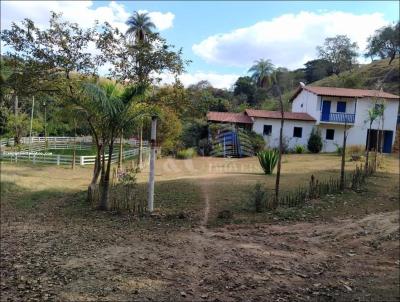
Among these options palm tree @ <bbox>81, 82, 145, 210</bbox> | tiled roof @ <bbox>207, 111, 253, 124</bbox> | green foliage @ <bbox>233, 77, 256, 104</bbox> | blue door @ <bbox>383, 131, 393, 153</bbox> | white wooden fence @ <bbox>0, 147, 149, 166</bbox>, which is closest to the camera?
palm tree @ <bbox>81, 82, 145, 210</bbox>

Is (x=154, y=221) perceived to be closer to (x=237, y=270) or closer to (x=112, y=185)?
(x=237, y=270)

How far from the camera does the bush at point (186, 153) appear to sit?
1056 inches

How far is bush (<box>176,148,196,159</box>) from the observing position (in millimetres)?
26819

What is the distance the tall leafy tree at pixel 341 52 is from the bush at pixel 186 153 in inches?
1392

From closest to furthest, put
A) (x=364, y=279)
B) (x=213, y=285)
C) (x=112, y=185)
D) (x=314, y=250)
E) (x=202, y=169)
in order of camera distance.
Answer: (x=213, y=285)
(x=364, y=279)
(x=314, y=250)
(x=112, y=185)
(x=202, y=169)

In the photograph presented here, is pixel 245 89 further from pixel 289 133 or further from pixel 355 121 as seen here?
pixel 355 121

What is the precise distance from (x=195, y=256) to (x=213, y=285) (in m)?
1.18

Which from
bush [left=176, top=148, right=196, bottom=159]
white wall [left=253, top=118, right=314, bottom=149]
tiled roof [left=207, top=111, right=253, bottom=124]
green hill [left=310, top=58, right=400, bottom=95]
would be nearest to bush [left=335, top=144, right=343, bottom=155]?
white wall [left=253, top=118, right=314, bottom=149]

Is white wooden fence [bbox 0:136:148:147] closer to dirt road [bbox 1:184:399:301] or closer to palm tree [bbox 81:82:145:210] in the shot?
palm tree [bbox 81:82:145:210]

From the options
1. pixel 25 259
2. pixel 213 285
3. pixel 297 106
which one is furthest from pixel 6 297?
pixel 297 106

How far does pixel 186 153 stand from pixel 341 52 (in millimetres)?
38515

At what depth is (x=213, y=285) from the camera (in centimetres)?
555

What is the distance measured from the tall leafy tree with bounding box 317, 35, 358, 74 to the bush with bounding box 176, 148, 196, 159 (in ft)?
116

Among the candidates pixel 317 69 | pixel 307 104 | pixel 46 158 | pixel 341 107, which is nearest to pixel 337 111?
pixel 341 107
